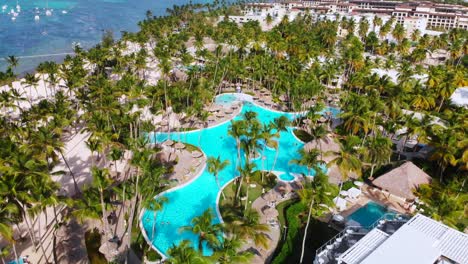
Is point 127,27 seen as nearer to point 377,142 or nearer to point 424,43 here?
point 424,43

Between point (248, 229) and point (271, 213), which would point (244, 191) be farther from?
point (248, 229)

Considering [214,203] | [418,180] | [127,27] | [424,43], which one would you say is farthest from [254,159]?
[127,27]

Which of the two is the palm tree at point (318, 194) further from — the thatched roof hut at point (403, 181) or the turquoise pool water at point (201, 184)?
the thatched roof hut at point (403, 181)

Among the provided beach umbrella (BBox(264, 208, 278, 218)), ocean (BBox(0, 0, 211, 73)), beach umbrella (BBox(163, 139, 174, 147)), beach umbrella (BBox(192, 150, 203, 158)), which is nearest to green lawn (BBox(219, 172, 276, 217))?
beach umbrella (BBox(264, 208, 278, 218))

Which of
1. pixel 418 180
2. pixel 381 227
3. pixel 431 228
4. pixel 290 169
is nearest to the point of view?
pixel 431 228

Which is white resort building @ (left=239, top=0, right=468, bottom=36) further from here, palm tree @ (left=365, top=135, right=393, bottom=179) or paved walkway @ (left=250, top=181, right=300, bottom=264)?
paved walkway @ (left=250, top=181, right=300, bottom=264)
